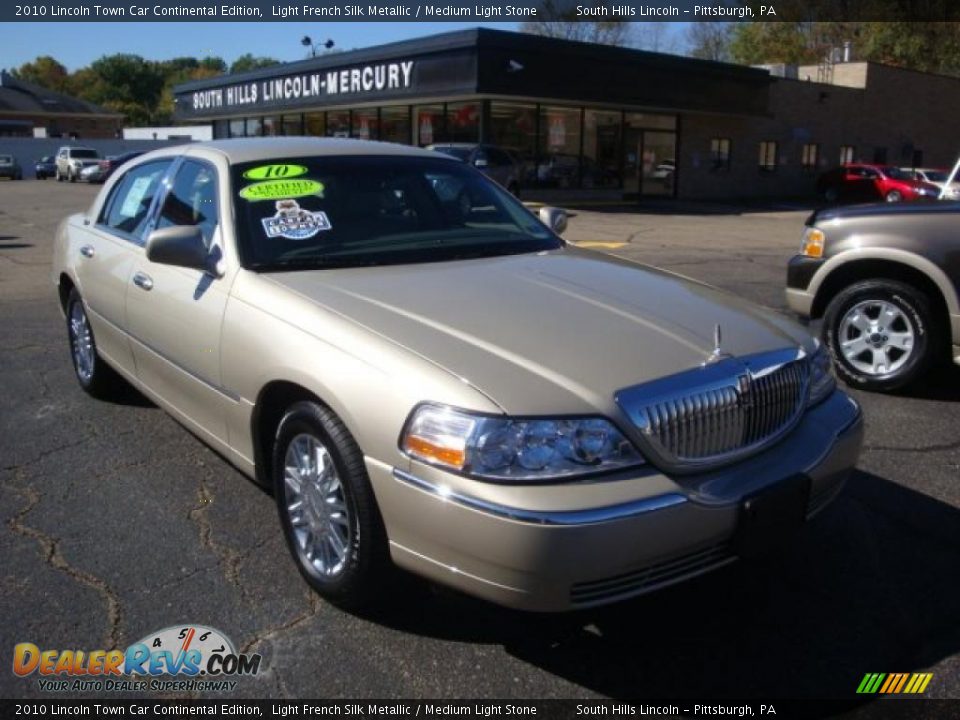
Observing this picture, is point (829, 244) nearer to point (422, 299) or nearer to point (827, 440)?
point (827, 440)

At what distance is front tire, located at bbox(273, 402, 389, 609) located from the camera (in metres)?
2.86

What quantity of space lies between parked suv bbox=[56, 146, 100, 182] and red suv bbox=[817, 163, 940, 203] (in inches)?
1246

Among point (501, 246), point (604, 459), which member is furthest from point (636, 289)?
point (604, 459)

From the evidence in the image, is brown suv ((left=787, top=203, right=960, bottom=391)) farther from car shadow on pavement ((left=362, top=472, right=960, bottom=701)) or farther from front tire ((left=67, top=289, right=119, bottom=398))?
front tire ((left=67, top=289, right=119, bottom=398))

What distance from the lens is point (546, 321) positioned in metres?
3.12

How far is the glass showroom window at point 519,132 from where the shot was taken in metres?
26.7

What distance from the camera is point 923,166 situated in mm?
42031

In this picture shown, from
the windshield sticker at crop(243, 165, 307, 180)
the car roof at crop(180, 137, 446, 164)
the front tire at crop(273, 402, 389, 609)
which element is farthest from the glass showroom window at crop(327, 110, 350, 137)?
the front tire at crop(273, 402, 389, 609)

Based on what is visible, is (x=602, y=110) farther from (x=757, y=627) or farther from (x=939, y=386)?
(x=757, y=627)

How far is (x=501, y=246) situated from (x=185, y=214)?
156cm

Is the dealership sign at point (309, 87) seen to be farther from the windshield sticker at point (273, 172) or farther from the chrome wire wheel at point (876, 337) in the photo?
the windshield sticker at point (273, 172)

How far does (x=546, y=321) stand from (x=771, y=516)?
100cm

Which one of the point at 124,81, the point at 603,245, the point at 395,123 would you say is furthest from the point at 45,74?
the point at 603,245

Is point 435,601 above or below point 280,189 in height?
below
